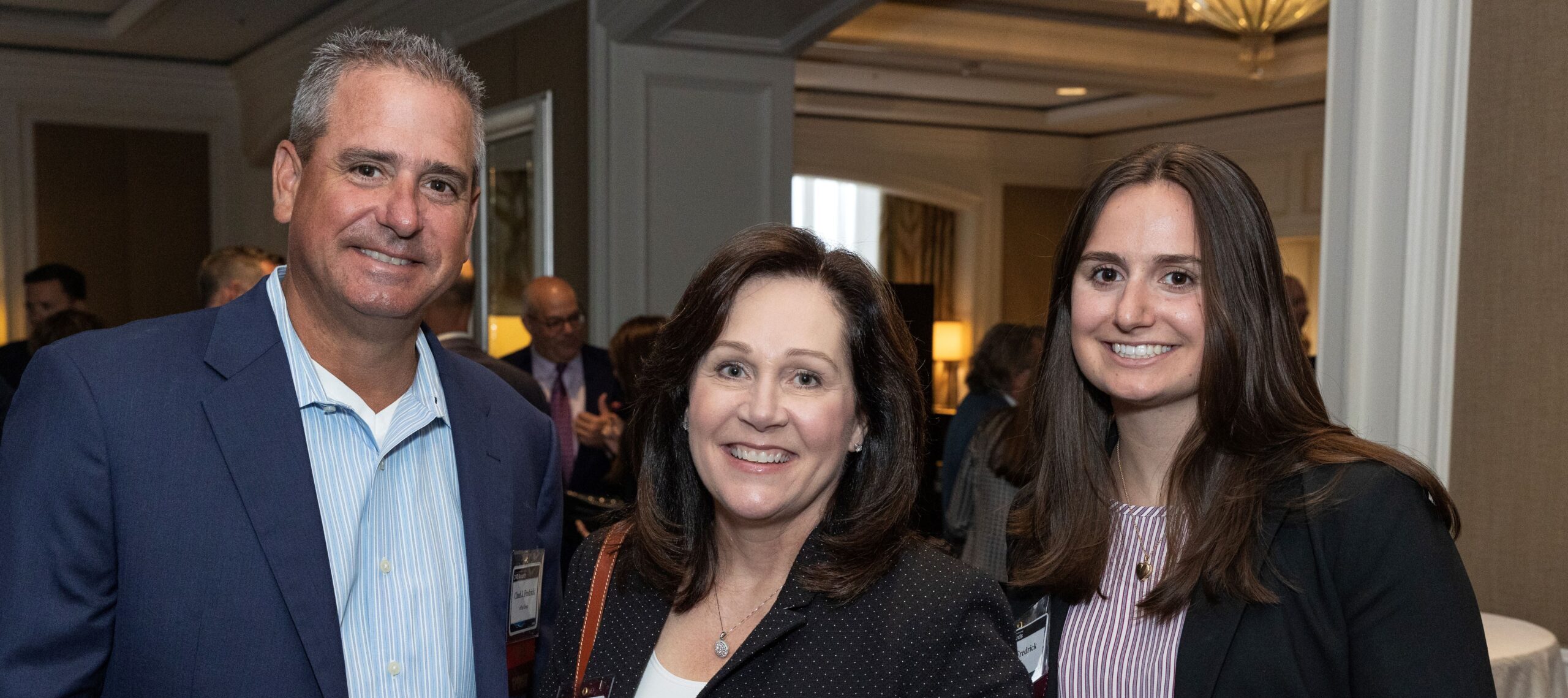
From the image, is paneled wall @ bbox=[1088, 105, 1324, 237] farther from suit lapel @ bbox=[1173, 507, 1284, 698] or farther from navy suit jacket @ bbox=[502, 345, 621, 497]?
suit lapel @ bbox=[1173, 507, 1284, 698]

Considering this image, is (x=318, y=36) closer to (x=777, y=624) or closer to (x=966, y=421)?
(x=966, y=421)

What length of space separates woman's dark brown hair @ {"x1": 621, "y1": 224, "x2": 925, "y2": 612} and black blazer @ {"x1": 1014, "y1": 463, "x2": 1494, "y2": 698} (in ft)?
1.37

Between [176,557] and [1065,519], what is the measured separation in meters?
1.14

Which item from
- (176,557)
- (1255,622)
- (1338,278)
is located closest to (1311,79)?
(1338,278)

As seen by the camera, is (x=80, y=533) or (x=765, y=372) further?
(x=765, y=372)

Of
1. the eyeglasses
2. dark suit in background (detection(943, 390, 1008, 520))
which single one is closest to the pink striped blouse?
dark suit in background (detection(943, 390, 1008, 520))

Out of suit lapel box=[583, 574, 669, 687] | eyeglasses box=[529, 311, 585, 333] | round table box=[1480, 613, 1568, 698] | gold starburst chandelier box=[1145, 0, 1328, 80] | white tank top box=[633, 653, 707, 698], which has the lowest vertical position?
round table box=[1480, 613, 1568, 698]

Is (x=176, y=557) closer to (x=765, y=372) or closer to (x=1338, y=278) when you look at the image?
(x=765, y=372)

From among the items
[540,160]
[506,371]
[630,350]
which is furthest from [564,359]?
[540,160]

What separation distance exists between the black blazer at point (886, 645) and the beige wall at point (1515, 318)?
1362 millimetres

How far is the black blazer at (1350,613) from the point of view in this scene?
1.43m

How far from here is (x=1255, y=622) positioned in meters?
1.53

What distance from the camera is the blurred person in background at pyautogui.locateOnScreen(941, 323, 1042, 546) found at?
4.38 m

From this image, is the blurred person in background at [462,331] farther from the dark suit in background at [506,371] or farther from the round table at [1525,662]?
the round table at [1525,662]
